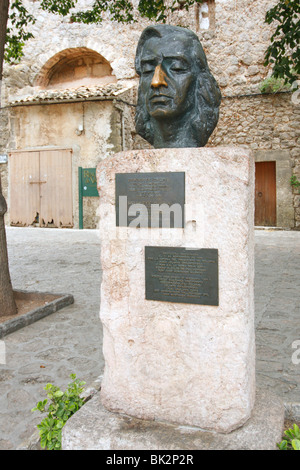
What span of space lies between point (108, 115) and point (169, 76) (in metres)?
10.1

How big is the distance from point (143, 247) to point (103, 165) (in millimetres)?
489

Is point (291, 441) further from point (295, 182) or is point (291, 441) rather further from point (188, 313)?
→ point (295, 182)

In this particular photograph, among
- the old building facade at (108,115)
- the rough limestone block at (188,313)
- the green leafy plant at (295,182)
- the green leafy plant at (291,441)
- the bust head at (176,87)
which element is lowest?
the green leafy plant at (291,441)

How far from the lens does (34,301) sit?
474cm

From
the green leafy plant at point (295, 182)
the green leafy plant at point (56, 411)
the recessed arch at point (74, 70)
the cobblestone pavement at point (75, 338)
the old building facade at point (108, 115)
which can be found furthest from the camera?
the recessed arch at point (74, 70)

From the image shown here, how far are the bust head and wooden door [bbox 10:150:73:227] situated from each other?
10341 mm

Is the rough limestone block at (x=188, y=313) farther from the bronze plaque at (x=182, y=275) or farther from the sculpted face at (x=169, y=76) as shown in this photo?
the sculpted face at (x=169, y=76)

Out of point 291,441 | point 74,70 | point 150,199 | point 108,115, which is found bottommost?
point 291,441

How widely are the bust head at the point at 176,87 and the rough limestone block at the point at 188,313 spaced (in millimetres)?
314

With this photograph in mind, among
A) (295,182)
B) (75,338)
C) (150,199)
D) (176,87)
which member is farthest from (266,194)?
(150,199)

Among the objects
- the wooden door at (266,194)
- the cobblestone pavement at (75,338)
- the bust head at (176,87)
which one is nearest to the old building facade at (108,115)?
the wooden door at (266,194)

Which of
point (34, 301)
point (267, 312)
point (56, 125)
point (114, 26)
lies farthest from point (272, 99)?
point (34, 301)

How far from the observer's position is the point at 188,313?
203cm

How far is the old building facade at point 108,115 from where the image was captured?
1170 centimetres
